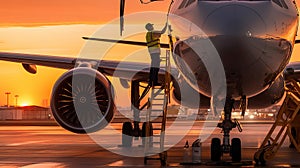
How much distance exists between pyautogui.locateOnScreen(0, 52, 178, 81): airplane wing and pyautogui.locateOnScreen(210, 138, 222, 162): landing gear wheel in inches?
230

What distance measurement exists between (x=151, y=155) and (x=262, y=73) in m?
4.52

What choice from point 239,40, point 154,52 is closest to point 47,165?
point 154,52

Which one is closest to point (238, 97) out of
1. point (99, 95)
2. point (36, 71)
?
point (99, 95)

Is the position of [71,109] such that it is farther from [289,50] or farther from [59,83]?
[289,50]

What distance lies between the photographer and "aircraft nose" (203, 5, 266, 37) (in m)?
13.6

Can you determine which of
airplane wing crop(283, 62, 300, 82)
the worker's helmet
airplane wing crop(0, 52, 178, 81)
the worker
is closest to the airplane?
airplane wing crop(283, 62, 300, 82)

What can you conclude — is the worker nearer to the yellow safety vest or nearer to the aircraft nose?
the yellow safety vest

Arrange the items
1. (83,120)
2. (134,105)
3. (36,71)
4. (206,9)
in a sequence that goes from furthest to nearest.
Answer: (36,71) → (134,105) → (83,120) → (206,9)

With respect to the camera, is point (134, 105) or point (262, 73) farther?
point (134, 105)

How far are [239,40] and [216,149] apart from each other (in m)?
3.75

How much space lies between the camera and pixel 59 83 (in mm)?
19703

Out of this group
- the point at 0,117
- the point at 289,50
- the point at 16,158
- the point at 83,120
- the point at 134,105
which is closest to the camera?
the point at 289,50

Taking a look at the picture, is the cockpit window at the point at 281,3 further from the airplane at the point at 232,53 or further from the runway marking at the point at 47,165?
the runway marking at the point at 47,165

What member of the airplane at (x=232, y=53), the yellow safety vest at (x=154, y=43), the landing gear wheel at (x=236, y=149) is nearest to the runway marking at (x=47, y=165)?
→ the airplane at (x=232, y=53)
